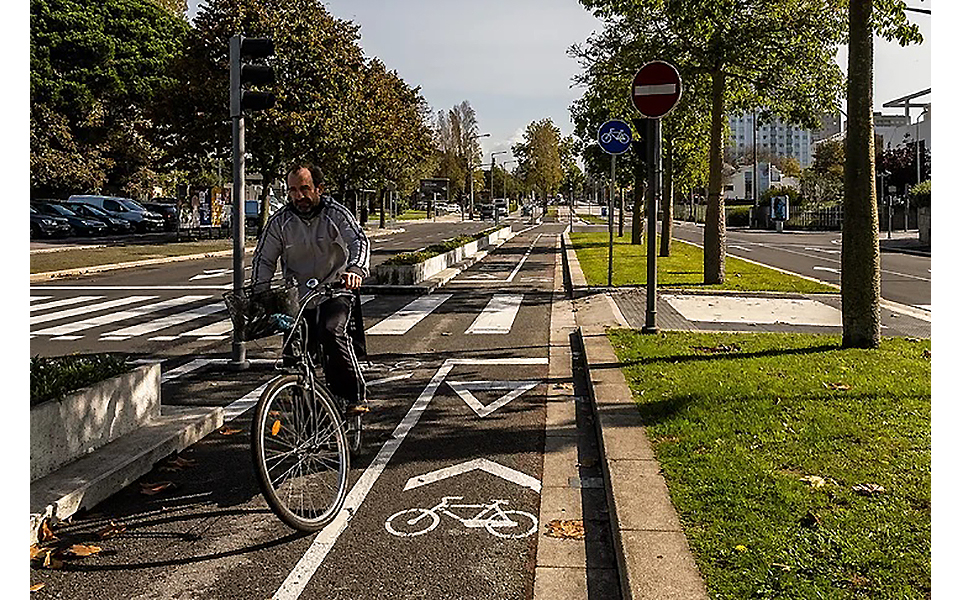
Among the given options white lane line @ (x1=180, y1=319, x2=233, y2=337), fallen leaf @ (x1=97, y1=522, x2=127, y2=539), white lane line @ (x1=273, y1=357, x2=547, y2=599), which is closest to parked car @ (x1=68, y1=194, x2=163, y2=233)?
white lane line @ (x1=180, y1=319, x2=233, y2=337)

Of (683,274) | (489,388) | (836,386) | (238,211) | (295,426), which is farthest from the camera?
(683,274)

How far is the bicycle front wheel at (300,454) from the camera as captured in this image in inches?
185

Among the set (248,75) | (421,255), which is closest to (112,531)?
(248,75)

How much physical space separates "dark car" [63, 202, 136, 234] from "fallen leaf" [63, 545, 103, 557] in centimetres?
4429

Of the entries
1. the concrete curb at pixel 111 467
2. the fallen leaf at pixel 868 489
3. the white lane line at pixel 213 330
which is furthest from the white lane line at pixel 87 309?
the fallen leaf at pixel 868 489

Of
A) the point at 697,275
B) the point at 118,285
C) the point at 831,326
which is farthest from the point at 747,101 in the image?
the point at 118,285

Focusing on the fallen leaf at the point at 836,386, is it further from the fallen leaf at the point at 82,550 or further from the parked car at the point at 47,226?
the parked car at the point at 47,226

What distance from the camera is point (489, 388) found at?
8852 millimetres

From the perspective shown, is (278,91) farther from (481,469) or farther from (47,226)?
(481,469)

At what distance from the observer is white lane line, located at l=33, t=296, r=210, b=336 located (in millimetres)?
13109

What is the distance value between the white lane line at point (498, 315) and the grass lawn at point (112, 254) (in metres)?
12.6

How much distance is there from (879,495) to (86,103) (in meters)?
53.9

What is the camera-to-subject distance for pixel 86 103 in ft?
170

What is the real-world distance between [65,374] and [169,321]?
28.3 ft
